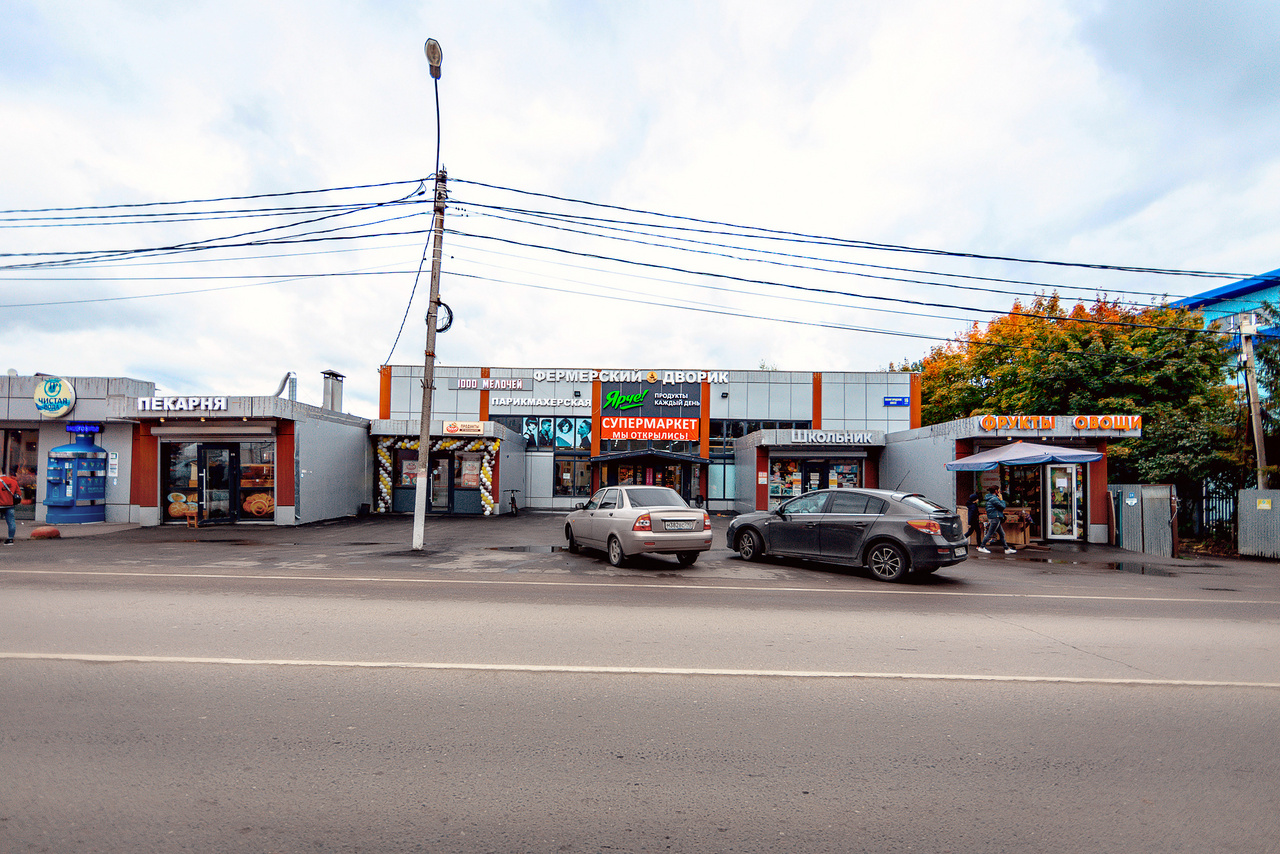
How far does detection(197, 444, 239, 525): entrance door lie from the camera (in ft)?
68.0

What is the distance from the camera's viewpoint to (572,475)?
31906 millimetres

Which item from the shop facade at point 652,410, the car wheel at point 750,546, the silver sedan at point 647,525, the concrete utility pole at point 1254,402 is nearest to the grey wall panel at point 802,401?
the shop facade at point 652,410

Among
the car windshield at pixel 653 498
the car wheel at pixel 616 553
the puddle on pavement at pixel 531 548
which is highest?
the car windshield at pixel 653 498

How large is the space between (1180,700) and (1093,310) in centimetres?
3346

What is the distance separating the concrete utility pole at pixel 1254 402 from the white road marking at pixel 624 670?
47.4ft

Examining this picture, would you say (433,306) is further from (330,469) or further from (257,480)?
(330,469)

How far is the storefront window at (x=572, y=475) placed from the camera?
104ft

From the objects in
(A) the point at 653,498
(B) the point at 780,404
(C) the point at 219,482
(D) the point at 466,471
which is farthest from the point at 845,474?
(C) the point at 219,482

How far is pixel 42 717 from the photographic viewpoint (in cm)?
420

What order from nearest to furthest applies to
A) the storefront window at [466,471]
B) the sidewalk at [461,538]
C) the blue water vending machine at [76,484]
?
the sidewalk at [461,538], the blue water vending machine at [76,484], the storefront window at [466,471]

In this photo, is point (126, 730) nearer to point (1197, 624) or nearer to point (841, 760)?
point (841, 760)

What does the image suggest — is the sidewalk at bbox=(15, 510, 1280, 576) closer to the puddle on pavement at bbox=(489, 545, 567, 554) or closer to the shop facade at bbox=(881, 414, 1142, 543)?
the puddle on pavement at bbox=(489, 545, 567, 554)

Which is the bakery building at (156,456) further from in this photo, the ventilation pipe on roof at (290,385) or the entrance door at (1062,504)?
the entrance door at (1062,504)

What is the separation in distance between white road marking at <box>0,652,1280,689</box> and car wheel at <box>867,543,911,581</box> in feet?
17.9
